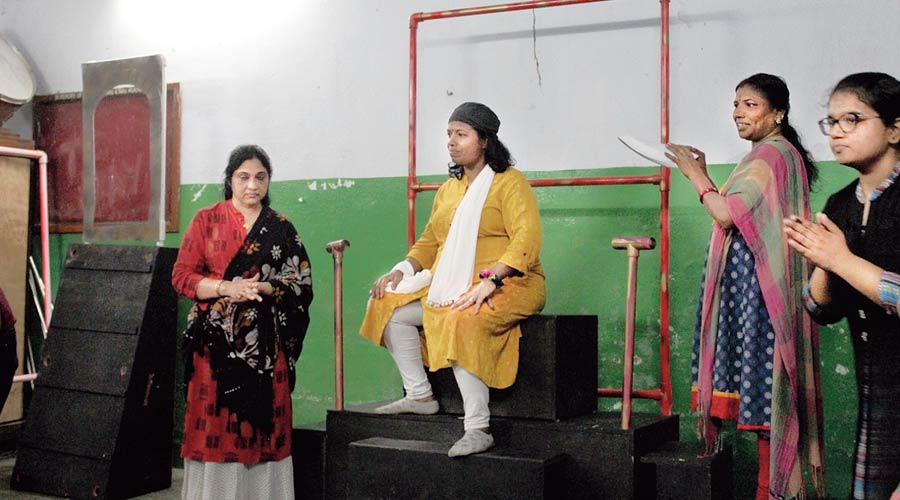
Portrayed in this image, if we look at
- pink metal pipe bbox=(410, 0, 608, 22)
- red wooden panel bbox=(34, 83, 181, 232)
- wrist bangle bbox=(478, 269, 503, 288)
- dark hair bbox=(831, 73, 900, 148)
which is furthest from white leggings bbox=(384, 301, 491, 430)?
red wooden panel bbox=(34, 83, 181, 232)

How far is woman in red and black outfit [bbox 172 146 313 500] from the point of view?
10.9 feet

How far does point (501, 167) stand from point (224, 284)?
110 cm

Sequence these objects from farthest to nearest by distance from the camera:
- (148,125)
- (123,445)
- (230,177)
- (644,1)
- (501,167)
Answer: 1. (148,125)
2. (123,445)
3. (644,1)
4. (230,177)
5. (501,167)

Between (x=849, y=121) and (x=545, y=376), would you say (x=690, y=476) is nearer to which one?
(x=545, y=376)

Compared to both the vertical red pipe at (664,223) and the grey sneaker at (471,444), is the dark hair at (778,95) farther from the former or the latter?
the grey sneaker at (471,444)

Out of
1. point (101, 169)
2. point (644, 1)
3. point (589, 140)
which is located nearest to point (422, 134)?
point (589, 140)

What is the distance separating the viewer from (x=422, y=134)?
13.6ft

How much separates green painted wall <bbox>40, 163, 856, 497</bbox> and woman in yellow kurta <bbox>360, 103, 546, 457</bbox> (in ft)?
1.96

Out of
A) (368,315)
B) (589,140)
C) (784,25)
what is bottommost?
(368,315)

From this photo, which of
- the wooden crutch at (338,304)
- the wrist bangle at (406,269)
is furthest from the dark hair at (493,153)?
the wooden crutch at (338,304)

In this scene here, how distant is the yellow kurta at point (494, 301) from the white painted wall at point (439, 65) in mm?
719

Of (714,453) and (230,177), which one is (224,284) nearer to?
(230,177)

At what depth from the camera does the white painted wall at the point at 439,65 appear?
349 cm

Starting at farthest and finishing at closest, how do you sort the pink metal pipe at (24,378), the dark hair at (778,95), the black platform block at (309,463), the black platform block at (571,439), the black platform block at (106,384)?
the pink metal pipe at (24,378) → the black platform block at (106,384) → the black platform block at (309,463) → the black platform block at (571,439) → the dark hair at (778,95)
